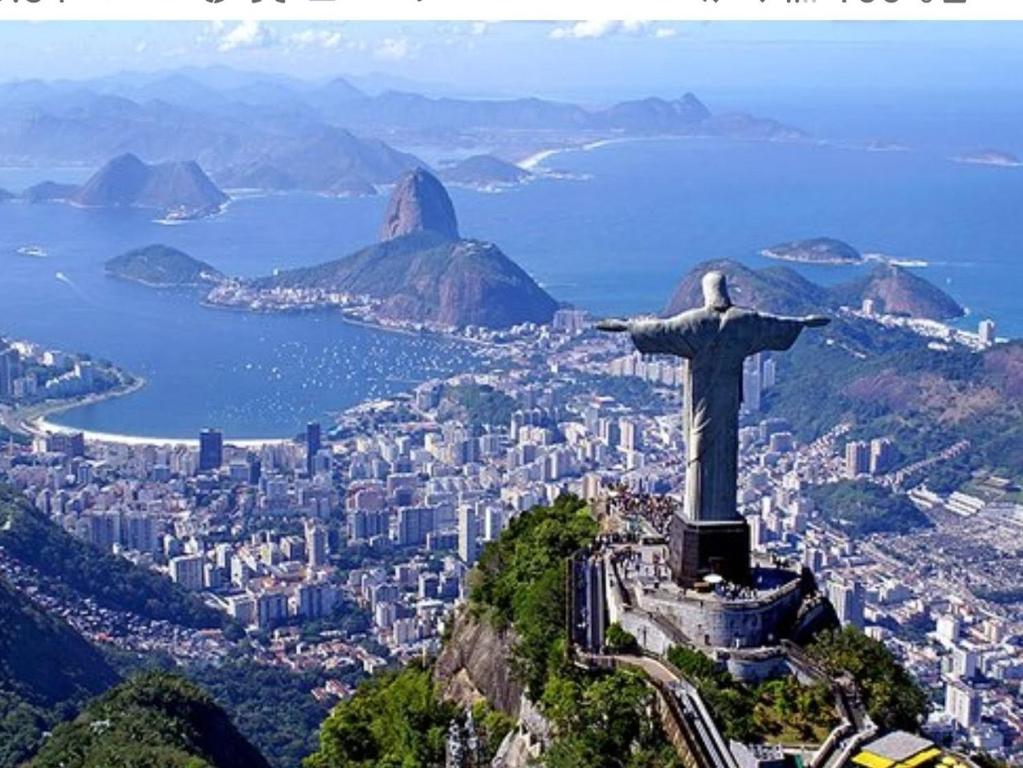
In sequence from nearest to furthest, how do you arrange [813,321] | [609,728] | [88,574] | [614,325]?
[609,728]
[614,325]
[813,321]
[88,574]

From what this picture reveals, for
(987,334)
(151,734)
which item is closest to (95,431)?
(987,334)

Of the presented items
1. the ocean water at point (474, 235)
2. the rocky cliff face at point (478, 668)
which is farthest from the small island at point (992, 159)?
the rocky cliff face at point (478, 668)

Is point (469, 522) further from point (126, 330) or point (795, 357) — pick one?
point (126, 330)

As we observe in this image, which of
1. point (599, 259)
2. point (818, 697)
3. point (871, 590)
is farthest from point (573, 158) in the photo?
point (818, 697)

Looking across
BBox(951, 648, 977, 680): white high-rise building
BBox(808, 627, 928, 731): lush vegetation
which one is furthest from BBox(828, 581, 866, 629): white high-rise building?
BBox(808, 627, 928, 731): lush vegetation

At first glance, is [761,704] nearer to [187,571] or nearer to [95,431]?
[187,571]

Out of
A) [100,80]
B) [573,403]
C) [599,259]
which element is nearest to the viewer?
[573,403]
